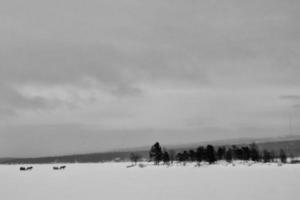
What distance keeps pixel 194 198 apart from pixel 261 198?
689 centimetres

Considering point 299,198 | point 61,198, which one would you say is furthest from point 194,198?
point 61,198

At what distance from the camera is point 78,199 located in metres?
51.5

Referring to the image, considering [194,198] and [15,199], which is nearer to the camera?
[194,198]

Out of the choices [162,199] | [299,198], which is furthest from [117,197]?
[299,198]

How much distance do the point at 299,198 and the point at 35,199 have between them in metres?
28.3

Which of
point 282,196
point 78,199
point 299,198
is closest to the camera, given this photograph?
point 299,198

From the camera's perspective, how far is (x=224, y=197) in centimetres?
4988

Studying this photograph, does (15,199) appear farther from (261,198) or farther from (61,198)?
(261,198)

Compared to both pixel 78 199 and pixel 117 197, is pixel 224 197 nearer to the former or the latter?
pixel 117 197

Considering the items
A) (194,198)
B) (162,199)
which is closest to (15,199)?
(162,199)

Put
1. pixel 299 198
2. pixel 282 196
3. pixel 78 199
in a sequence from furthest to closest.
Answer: pixel 78 199 → pixel 282 196 → pixel 299 198

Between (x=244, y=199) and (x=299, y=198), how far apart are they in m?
5.31

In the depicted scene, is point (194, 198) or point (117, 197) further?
point (117, 197)

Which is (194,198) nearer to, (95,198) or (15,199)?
(95,198)
